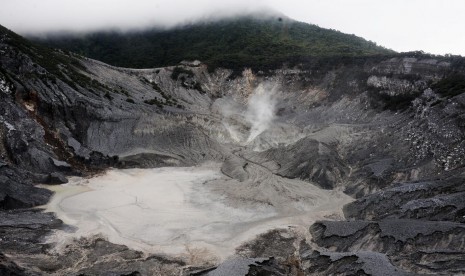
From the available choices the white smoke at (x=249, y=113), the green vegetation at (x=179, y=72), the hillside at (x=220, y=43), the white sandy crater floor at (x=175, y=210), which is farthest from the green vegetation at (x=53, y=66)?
the hillside at (x=220, y=43)

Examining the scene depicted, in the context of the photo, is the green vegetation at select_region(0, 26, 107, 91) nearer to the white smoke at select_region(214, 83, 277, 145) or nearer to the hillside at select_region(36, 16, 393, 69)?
the white smoke at select_region(214, 83, 277, 145)

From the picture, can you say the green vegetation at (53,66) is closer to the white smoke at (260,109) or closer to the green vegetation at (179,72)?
the green vegetation at (179,72)

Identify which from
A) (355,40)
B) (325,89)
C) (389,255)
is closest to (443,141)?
(389,255)

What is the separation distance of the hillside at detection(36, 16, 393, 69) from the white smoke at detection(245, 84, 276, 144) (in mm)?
6399

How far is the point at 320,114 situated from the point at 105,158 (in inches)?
1122

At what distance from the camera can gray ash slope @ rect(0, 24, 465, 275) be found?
24719 millimetres

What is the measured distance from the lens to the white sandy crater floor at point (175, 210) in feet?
93.9

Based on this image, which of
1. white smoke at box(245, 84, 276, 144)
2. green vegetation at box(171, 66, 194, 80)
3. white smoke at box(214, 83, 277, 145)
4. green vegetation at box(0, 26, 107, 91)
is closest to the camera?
green vegetation at box(0, 26, 107, 91)

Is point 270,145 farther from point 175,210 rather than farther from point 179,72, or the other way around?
point 179,72

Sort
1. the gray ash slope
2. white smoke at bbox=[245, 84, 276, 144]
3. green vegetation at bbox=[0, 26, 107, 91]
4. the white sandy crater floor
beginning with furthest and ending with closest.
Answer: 1. white smoke at bbox=[245, 84, 276, 144]
2. green vegetation at bbox=[0, 26, 107, 91]
3. the white sandy crater floor
4. the gray ash slope

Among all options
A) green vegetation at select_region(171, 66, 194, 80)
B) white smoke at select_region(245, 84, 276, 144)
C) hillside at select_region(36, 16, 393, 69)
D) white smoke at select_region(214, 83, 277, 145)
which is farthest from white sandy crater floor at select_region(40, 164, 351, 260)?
hillside at select_region(36, 16, 393, 69)

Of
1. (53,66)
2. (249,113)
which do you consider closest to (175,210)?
(53,66)

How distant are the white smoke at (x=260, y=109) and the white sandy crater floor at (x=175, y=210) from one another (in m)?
17.0

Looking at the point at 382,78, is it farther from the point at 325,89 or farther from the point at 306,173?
the point at 306,173
